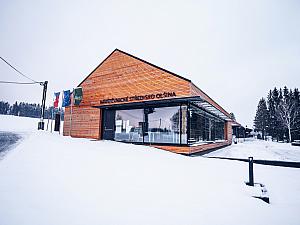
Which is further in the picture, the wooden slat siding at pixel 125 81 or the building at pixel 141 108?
the wooden slat siding at pixel 125 81

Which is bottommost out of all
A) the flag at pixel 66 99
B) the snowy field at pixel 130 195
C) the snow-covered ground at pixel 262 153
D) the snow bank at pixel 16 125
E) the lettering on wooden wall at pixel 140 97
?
the snow-covered ground at pixel 262 153

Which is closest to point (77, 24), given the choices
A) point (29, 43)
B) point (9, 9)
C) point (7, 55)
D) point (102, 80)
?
point (9, 9)

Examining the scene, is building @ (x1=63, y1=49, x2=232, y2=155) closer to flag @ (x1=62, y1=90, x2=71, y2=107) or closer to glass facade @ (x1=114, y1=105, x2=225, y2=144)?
glass facade @ (x1=114, y1=105, x2=225, y2=144)

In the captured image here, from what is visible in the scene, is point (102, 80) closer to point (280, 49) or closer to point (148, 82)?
point (148, 82)

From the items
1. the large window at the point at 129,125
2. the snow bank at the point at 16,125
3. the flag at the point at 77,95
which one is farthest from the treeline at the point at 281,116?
the snow bank at the point at 16,125

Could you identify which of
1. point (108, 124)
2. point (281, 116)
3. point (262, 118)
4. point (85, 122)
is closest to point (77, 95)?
point (85, 122)

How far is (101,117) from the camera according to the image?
1584cm

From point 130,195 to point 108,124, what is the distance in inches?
464

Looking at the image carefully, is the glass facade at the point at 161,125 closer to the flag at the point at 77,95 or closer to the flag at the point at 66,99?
the flag at the point at 77,95

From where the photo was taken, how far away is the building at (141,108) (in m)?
11.5

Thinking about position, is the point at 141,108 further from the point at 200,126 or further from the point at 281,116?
the point at 281,116

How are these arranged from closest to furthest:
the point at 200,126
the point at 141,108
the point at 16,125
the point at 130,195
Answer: the point at 130,195 < the point at 141,108 < the point at 200,126 < the point at 16,125

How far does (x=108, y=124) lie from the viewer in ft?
51.2

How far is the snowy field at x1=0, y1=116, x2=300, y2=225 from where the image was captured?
334cm
